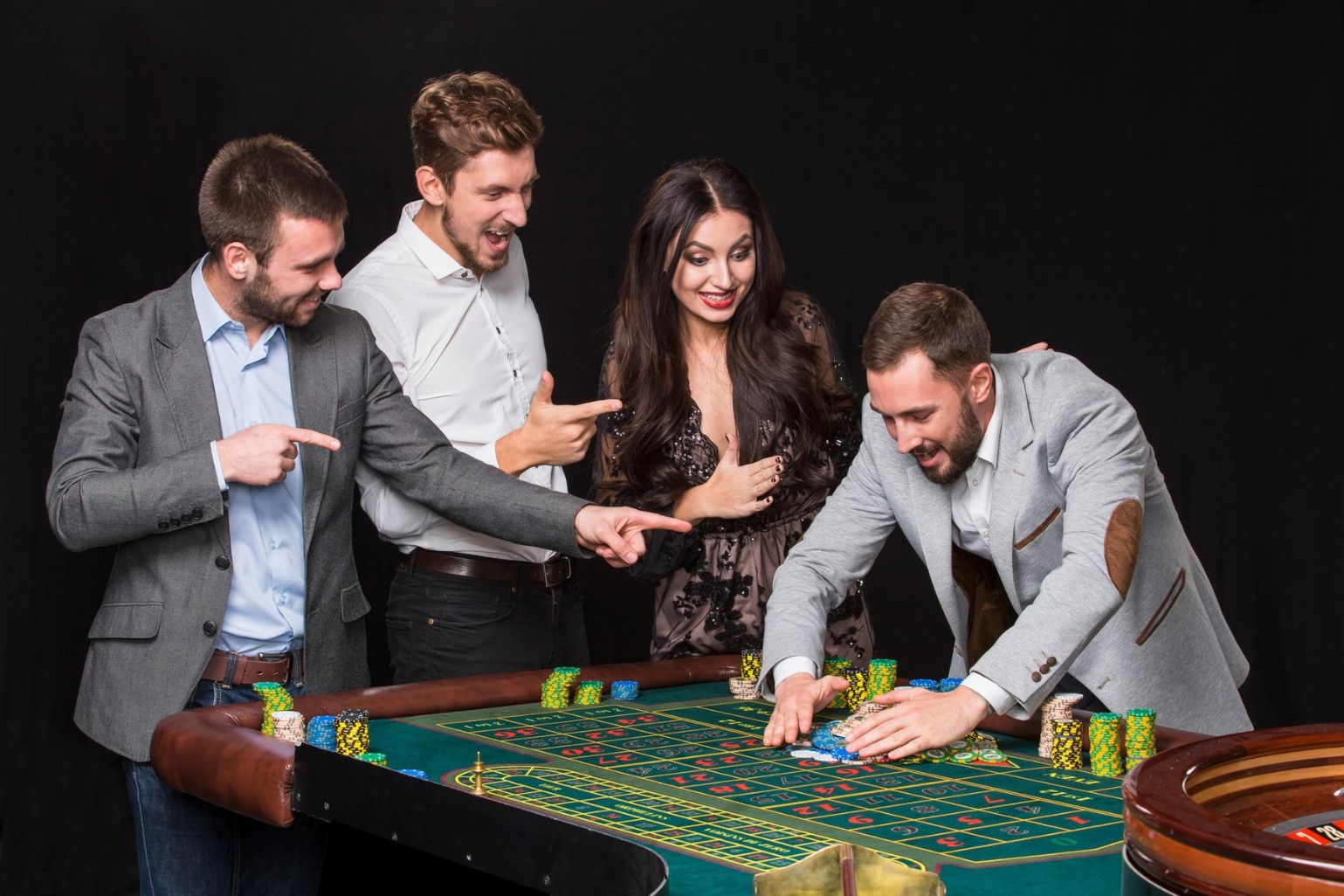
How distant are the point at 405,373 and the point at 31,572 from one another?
1.54m

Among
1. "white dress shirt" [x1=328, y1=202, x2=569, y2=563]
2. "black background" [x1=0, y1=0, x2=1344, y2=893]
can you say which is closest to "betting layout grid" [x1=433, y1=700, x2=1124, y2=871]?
"white dress shirt" [x1=328, y1=202, x2=569, y2=563]

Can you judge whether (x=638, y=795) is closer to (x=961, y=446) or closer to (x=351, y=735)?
(x=351, y=735)

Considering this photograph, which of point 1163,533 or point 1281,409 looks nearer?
point 1163,533

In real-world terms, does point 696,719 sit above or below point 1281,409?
below

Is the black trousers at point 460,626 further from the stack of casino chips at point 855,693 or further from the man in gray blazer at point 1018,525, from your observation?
the stack of casino chips at point 855,693

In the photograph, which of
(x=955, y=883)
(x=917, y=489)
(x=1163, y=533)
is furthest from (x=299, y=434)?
(x=1163, y=533)

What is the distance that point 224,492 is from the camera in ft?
9.14

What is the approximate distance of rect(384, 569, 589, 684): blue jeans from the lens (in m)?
3.60

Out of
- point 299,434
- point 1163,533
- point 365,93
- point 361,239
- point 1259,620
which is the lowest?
point 1259,620

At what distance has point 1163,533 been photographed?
308cm

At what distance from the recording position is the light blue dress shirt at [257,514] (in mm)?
2953

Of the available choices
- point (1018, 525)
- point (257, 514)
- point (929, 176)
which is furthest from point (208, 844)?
point (929, 176)

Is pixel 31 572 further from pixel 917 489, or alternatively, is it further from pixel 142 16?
pixel 917 489

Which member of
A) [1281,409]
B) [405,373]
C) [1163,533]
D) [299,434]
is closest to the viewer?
[299,434]
